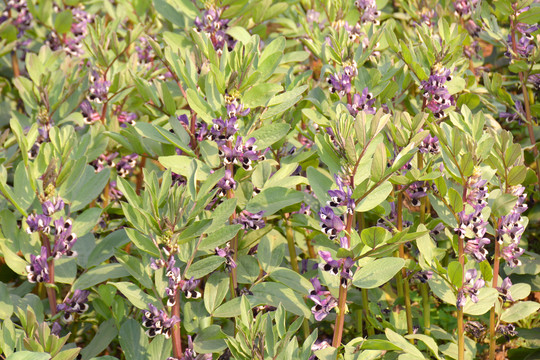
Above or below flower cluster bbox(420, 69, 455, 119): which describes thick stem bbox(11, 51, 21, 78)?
above

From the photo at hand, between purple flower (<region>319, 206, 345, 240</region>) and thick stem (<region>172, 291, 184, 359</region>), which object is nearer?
purple flower (<region>319, 206, 345, 240</region>)

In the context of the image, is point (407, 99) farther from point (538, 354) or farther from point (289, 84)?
point (538, 354)

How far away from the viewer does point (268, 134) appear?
7.50 ft

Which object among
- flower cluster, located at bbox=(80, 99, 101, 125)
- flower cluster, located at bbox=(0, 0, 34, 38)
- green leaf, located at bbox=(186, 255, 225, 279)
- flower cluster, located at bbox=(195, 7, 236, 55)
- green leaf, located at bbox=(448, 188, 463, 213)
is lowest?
green leaf, located at bbox=(186, 255, 225, 279)

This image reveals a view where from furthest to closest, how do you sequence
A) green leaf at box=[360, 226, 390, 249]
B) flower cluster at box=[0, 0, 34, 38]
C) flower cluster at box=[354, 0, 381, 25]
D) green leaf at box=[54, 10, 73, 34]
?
flower cluster at box=[0, 0, 34, 38]
green leaf at box=[54, 10, 73, 34]
flower cluster at box=[354, 0, 381, 25]
green leaf at box=[360, 226, 390, 249]

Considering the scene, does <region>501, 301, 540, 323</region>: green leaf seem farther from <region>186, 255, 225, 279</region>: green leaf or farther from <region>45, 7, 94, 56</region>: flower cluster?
<region>45, 7, 94, 56</region>: flower cluster

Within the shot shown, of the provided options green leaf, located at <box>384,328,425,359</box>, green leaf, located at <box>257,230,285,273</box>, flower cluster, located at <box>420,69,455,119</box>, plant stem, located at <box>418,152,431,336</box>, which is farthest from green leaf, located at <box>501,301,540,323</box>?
green leaf, located at <box>257,230,285,273</box>

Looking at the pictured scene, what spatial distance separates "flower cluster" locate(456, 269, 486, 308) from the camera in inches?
83.9

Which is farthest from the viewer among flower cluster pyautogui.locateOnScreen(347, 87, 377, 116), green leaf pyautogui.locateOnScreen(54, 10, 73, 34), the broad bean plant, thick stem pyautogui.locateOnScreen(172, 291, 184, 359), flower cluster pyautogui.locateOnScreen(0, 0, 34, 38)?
flower cluster pyautogui.locateOnScreen(0, 0, 34, 38)

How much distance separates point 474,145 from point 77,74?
7.25 ft

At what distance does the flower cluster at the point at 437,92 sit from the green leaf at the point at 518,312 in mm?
780

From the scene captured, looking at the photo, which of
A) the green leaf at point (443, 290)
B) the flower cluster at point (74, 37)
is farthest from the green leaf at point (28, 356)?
the flower cluster at point (74, 37)

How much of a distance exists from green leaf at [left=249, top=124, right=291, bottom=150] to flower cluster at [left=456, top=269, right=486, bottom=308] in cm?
78

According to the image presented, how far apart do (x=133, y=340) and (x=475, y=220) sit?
1.22 metres
